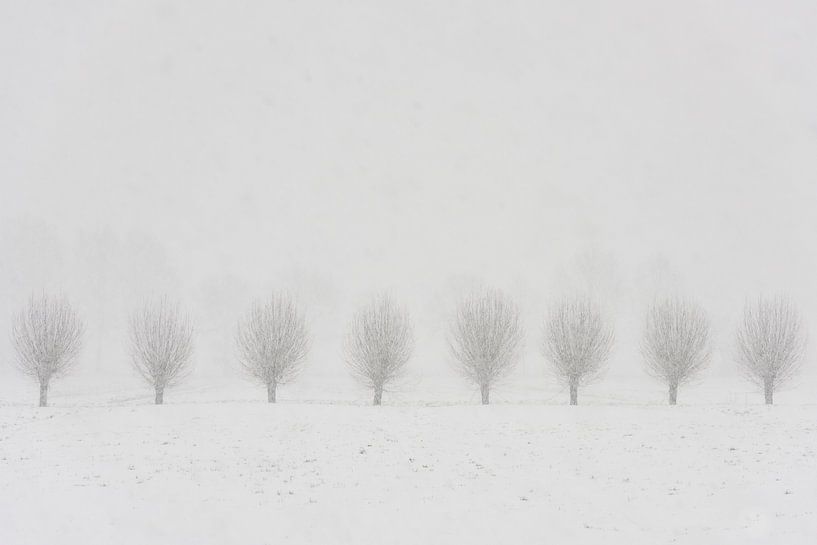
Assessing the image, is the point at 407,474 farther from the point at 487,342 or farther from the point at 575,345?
the point at 575,345

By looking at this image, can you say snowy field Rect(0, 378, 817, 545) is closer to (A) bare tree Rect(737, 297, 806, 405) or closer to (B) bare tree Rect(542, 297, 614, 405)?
(B) bare tree Rect(542, 297, 614, 405)

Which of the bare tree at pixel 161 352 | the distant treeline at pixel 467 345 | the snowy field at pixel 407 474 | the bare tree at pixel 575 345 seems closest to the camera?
the snowy field at pixel 407 474

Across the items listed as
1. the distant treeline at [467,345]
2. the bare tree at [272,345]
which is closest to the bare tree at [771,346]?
the distant treeline at [467,345]

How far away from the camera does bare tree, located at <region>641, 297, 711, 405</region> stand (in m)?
34.9

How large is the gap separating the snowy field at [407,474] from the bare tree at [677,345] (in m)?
4.93

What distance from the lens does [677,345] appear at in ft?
115

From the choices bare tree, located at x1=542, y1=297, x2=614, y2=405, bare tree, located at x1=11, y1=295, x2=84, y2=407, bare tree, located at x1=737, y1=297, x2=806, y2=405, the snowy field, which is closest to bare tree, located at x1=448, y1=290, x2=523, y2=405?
bare tree, located at x1=542, y1=297, x2=614, y2=405

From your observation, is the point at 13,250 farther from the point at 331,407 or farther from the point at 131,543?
the point at 131,543

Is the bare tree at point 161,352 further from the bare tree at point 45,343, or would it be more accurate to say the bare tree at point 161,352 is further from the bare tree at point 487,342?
A: the bare tree at point 487,342

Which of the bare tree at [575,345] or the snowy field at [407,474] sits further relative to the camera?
the bare tree at [575,345]

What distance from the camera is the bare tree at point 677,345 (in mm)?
34938

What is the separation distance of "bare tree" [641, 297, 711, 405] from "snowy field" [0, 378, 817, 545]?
16.2 feet

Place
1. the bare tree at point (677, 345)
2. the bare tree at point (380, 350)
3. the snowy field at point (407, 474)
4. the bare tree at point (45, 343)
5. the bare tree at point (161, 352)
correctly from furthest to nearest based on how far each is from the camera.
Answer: the bare tree at point (677, 345) < the bare tree at point (380, 350) < the bare tree at point (161, 352) < the bare tree at point (45, 343) < the snowy field at point (407, 474)

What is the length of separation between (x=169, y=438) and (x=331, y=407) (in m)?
8.22
